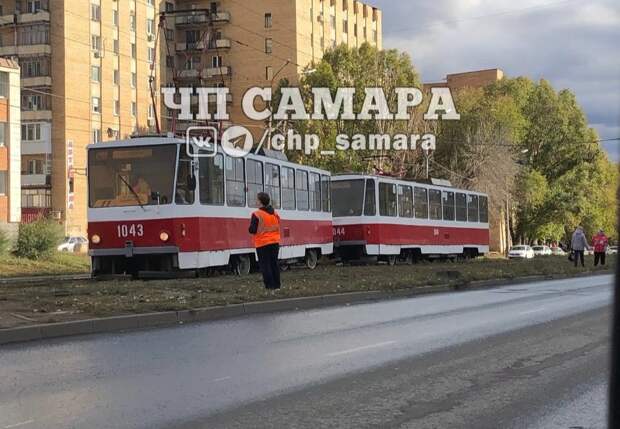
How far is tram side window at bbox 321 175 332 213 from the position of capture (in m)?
29.0

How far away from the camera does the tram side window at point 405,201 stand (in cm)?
3277

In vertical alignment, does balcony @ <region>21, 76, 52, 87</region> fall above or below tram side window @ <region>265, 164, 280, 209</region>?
above

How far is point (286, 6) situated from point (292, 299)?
6640 cm

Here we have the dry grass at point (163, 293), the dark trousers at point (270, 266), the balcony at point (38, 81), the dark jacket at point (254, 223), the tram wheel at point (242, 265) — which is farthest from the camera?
the balcony at point (38, 81)

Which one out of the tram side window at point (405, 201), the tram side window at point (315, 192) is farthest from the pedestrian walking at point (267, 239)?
the tram side window at point (405, 201)

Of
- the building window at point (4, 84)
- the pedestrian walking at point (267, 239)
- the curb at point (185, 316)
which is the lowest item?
the curb at point (185, 316)

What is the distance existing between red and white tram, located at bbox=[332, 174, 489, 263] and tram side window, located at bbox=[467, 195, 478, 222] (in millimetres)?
2126

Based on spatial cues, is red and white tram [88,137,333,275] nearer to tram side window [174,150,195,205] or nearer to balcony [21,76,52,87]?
tram side window [174,150,195,205]

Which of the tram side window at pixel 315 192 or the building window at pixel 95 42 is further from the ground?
the building window at pixel 95 42

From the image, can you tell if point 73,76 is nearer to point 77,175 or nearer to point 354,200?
point 77,175

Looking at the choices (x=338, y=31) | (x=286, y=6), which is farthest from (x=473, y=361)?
(x=338, y=31)

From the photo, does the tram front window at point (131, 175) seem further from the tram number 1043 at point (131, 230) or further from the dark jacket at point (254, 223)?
the dark jacket at point (254, 223)

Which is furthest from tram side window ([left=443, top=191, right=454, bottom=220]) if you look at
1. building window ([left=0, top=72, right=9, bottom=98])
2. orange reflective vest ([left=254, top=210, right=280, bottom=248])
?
building window ([left=0, top=72, right=9, bottom=98])

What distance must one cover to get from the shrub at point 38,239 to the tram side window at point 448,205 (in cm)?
1641
